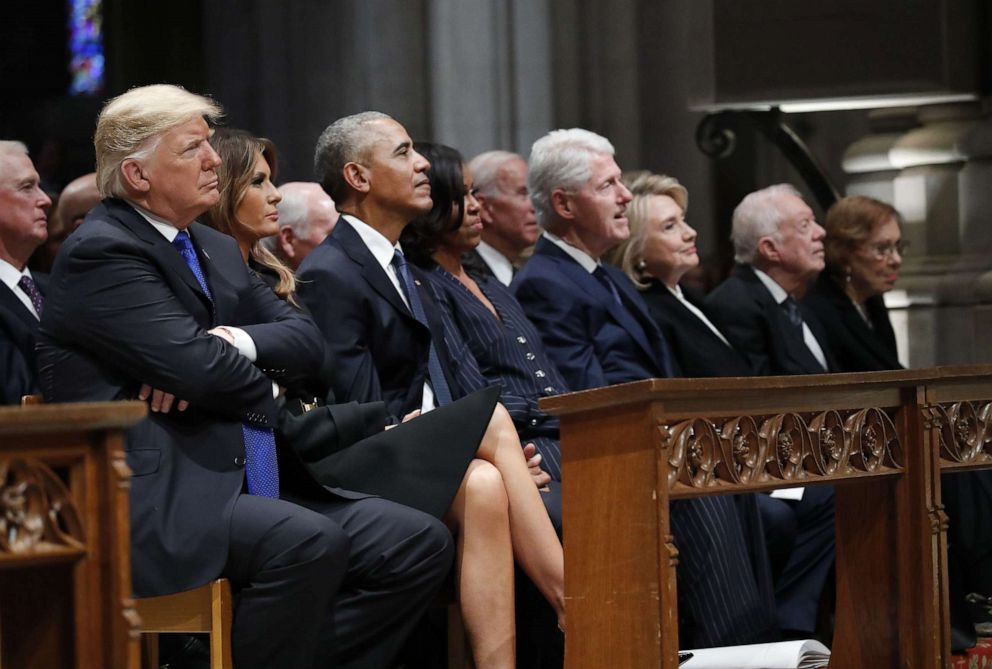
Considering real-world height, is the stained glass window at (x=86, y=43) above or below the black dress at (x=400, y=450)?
above

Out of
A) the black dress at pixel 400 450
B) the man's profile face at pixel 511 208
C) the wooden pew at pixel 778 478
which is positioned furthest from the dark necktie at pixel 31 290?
the wooden pew at pixel 778 478

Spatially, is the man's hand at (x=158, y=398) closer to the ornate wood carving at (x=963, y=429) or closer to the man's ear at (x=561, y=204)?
the ornate wood carving at (x=963, y=429)

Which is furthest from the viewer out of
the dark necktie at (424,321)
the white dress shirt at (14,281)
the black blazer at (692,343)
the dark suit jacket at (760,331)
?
the dark suit jacket at (760,331)

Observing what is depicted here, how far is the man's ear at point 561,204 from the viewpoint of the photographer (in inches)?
228

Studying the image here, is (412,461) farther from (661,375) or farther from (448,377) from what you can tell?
(661,375)

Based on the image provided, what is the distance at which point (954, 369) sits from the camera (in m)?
4.04

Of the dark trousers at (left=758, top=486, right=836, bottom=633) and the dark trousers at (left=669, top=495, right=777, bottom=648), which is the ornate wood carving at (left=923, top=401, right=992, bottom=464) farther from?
the dark trousers at (left=758, top=486, right=836, bottom=633)

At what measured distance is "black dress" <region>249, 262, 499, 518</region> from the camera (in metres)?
4.13

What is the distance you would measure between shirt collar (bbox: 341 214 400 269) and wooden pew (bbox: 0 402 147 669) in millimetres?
2046

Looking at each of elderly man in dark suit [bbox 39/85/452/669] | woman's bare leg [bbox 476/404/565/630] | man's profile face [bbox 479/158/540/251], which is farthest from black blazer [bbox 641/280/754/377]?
elderly man in dark suit [bbox 39/85/452/669]

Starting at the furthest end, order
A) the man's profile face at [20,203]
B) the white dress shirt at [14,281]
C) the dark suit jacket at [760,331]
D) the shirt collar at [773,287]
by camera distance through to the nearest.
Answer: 1. the shirt collar at [773,287]
2. the dark suit jacket at [760,331]
3. the man's profile face at [20,203]
4. the white dress shirt at [14,281]

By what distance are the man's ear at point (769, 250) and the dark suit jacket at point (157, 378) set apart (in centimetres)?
337

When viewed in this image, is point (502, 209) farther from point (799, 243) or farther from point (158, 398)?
point (158, 398)

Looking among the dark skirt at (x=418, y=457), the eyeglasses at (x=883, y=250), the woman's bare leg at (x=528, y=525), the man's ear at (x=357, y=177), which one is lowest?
the woman's bare leg at (x=528, y=525)
